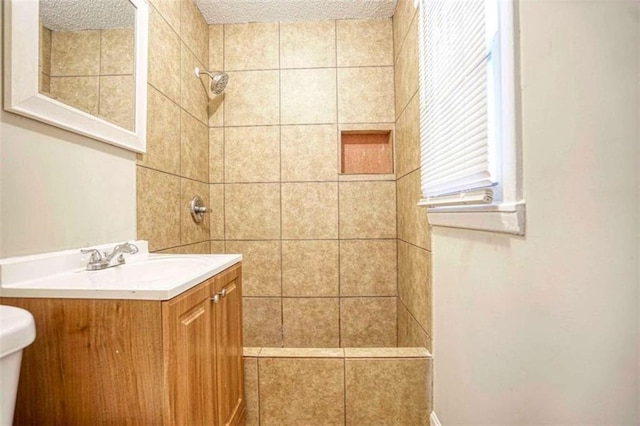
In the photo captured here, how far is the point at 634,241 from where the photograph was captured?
523mm

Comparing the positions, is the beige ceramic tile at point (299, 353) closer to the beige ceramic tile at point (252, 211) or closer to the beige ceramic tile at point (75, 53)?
the beige ceramic tile at point (252, 211)

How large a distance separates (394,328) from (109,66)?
7.50 feet

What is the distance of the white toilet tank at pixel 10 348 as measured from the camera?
Answer: 0.54 metres

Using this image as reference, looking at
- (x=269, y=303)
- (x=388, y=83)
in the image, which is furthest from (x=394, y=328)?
(x=388, y=83)

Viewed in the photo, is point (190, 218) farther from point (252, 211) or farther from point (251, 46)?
point (251, 46)

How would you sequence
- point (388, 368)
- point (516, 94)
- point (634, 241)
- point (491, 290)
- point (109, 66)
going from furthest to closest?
point (388, 368) < point (109, 66) < point (491, 290) < point (516, 94) < point (634, 241)

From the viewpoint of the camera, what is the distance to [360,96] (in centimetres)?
228

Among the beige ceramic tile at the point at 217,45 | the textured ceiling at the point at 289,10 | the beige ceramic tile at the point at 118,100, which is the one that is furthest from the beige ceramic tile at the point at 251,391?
the textured ceiling at the point at 289,10

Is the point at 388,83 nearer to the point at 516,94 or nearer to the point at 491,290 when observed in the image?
the point at 516,94

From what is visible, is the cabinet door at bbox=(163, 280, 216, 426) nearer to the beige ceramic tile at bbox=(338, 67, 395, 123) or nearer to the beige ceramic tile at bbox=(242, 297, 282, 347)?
the beige ceramic tile at bbox=(242, 297, 282, 347)

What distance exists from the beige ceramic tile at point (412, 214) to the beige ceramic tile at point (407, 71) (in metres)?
0.51

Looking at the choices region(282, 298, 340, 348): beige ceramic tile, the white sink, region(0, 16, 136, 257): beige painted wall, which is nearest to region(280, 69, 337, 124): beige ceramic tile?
region(0, 16, 136, 257): beige painted wall

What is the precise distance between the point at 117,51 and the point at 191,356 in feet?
4.27

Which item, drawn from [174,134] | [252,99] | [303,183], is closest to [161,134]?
[174,134]
